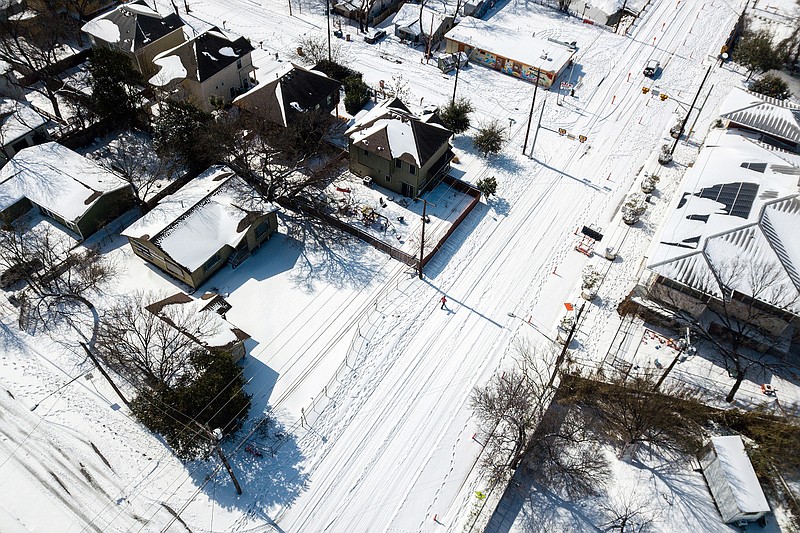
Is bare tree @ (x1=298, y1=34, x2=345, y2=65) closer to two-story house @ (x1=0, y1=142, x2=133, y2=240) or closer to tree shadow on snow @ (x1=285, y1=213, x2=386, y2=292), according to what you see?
tree shadow on snow @ (x1=285, y1=213, x2=386, y2=292)

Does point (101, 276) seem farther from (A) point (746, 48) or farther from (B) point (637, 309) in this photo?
(A) point (746, 48)

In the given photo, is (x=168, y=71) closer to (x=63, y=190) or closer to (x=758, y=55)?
(x=63, y=190)

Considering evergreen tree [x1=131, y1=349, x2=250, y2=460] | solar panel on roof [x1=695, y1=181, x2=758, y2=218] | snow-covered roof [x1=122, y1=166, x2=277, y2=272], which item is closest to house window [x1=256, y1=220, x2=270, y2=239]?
snow-covered roof [x1=122, y1=166, x2=277, y2=272]

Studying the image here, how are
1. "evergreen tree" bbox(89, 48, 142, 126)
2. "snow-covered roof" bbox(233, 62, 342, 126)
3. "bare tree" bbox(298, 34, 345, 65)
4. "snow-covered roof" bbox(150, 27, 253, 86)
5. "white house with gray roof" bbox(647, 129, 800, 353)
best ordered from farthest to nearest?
"bare tree" bbox(298, 34, 345, 65) < "snow-covered roof" bbox(150, 27, 253, 86) < "snow-covered roof" bbox(233, 62, 342, 126) < "evergreen tree" bbox(89, 48, 142, 126) < "white house with gray roof" bbox(647, 129, 800, 353)

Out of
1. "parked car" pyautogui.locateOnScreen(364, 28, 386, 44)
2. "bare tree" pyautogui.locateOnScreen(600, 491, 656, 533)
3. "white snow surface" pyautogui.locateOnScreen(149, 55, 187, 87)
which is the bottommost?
"bare tree" pyautogui.locateOnScreen(600, 491, 656, 533)

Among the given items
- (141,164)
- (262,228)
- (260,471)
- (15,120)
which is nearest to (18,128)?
(15,120)

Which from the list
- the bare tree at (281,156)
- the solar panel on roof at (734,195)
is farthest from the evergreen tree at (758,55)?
the bare tree at (281,156)
